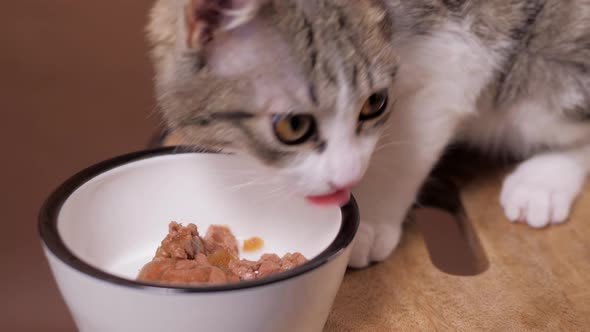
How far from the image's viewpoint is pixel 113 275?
61 centimetres

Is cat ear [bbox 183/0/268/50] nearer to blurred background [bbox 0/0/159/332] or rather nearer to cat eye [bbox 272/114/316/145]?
cat eye [bbox 272/114/316/145]

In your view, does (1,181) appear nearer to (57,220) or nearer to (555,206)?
(57,220)

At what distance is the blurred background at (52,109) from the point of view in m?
1.30

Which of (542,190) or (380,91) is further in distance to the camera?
(542,190)

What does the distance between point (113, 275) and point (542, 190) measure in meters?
0.74

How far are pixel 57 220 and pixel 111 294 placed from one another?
0.14m

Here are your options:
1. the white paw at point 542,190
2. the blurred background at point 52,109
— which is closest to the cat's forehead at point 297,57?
the white paw at point 542,190

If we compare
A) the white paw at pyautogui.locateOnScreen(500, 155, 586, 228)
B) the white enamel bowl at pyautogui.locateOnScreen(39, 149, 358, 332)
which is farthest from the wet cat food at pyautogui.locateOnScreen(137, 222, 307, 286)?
the white paw at pyautogui.locateOnScreen(500, 155, 586, 228)

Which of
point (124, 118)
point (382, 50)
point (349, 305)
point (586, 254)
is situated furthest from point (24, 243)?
point (586, 254)

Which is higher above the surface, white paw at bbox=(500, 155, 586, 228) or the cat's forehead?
the cat's forehead

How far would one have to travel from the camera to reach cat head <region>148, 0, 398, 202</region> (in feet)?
2.30

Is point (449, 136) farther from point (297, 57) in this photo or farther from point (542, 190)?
point (297, 57)

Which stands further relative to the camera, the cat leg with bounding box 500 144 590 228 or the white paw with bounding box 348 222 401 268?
the cat leg with bounding box 500 144 590 228

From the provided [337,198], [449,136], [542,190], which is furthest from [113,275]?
[542,190]
